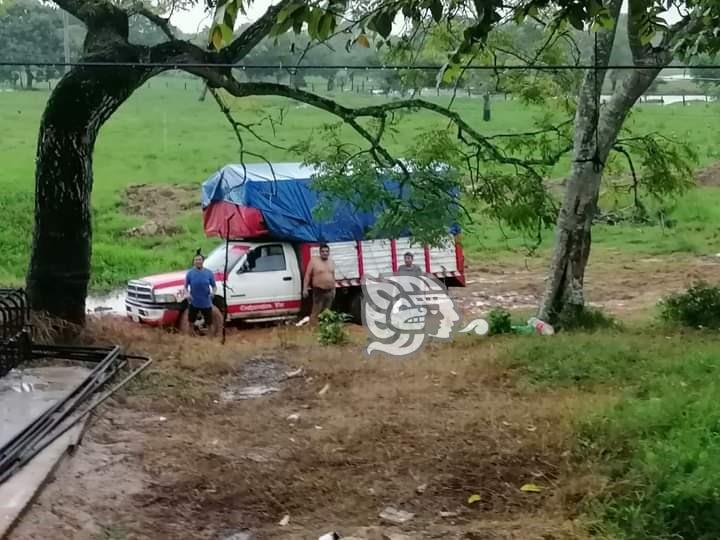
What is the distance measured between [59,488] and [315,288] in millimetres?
10652

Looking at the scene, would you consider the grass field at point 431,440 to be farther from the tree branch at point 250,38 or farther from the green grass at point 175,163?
the green grass at point 175,163

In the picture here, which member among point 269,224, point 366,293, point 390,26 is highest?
point 390,26

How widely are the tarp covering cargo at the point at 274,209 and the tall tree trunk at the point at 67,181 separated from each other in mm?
5195

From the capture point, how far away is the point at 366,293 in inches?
685

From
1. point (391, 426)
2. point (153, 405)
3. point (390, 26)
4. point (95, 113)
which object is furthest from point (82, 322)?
point (390, 26)

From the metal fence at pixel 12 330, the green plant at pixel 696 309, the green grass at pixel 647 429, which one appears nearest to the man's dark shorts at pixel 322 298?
the green plant at pixel 696 309

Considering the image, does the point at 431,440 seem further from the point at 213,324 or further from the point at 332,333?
the point at 213,324

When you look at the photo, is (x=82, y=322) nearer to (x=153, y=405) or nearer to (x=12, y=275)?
(x=153, y=405)

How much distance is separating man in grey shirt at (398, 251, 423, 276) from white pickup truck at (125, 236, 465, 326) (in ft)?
0.49

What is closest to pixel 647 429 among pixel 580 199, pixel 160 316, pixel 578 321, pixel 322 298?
pixel 580 199

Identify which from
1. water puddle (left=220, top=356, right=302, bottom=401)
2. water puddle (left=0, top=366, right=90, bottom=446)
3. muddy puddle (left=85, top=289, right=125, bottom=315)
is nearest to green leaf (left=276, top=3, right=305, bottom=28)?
water puddle (left=0, top=366, right=90, bottom=446)

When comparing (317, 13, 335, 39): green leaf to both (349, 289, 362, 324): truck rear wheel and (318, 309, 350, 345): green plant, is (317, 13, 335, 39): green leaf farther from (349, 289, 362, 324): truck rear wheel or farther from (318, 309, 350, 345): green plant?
(349, 289, 362, 324): truck rear wheel

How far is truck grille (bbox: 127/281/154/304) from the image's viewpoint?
1597cm

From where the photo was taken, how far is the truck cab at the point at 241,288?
52.2 ft
